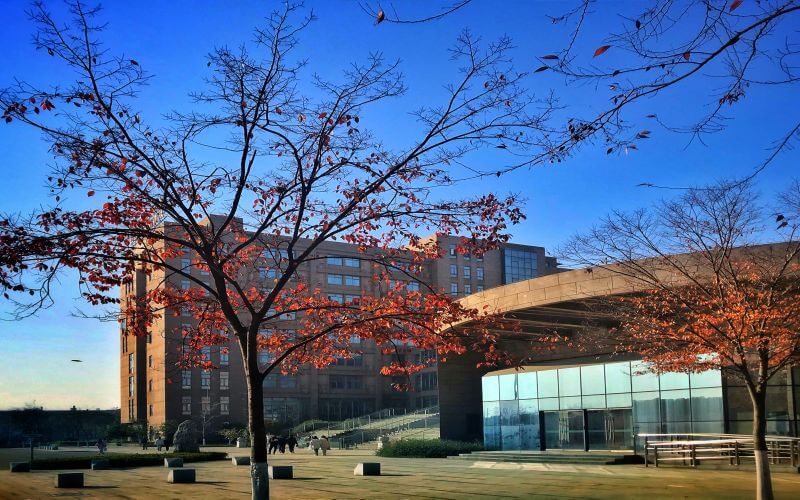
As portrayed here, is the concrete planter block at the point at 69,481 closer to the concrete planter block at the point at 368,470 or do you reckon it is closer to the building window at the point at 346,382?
the concrete planter block at the point at 368,470

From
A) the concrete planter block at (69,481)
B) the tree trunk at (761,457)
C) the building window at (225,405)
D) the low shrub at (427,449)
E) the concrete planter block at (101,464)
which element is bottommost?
the building window at (225,405)

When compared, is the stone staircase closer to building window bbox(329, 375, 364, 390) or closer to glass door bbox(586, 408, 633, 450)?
glass door bbox(586, 408, 633, 450)

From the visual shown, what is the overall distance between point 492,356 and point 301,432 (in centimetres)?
7675

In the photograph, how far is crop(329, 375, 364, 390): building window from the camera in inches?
4614

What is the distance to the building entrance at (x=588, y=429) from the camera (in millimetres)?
39406

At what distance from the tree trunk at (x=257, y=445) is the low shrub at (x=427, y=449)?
Result: 31399 millimetres

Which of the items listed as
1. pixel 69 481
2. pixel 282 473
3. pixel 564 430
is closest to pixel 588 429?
pixel 564 430

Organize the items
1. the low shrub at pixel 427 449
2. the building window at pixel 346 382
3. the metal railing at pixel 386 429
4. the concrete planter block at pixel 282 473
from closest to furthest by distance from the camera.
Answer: the concrete planter block at pixel 282 473 → the low shrub at pixel 427 449 → the metal railing at pixel 386 429 → the building window at pixel 346 382

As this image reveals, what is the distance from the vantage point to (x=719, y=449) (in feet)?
99.8

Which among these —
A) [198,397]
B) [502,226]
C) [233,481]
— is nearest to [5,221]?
[502,226]

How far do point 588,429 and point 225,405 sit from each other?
76.5 meters

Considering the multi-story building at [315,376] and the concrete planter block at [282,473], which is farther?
the multi-story building at [315,376]

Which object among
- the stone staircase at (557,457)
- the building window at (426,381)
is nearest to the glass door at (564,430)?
the stone staircase at (557,457)

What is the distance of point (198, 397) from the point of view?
107812 millimetres
